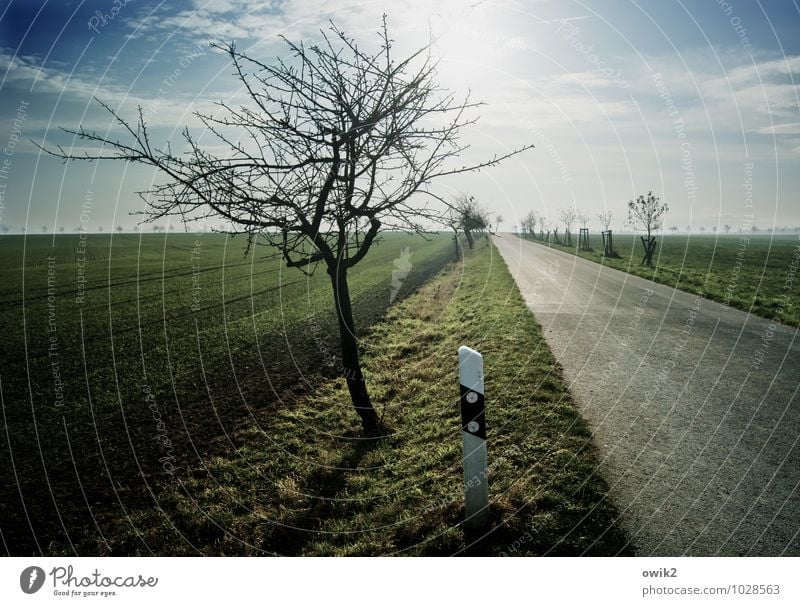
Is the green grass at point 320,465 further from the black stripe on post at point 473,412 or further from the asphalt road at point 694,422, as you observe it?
the black stripe on post at point 473,412

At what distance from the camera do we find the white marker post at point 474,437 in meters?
3.62

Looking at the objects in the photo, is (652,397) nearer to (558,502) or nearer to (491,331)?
(558,502)

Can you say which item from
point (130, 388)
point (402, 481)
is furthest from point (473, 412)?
point (130, 388)

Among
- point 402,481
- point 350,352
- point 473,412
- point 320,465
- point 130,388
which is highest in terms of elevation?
point 473,412

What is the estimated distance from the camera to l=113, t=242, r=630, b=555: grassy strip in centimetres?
381

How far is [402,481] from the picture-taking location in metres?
5.01

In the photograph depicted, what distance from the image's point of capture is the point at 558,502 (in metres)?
3.99

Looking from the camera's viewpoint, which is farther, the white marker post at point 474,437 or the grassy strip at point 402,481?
the grassy strip at point 402,481

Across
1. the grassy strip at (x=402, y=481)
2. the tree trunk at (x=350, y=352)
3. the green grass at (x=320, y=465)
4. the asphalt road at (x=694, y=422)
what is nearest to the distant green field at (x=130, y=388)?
the green grass at (x=320, y=465)

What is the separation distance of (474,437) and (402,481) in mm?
1636

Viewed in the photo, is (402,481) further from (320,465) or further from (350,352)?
(350,352)

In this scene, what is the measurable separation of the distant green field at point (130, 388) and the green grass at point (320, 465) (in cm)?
5

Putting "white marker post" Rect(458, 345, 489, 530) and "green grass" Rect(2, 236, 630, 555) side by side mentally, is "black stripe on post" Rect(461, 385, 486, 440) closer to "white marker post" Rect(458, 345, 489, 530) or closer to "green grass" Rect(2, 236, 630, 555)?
"white marker post" Rect(458, 345, 489, 530)
